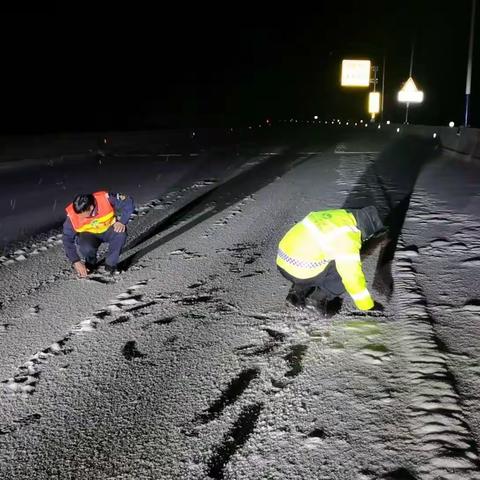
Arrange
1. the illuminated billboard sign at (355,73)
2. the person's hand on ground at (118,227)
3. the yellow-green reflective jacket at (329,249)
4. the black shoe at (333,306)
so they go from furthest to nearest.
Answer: the illuminated billboard sign at (355,73)
the person's hand on ground at (118,227)
the black shoe at (333,306)
the yellow-green reflective jacket at (329,249)

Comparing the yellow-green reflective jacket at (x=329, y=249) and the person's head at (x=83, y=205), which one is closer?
the yellow-green reflective jacket at (x=329, y=249)

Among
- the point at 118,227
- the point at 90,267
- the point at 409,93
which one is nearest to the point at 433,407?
the point at 118,227

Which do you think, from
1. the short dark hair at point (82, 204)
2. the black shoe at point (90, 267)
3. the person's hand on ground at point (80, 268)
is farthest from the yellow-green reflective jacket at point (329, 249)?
the black shoe at point (90, 267)

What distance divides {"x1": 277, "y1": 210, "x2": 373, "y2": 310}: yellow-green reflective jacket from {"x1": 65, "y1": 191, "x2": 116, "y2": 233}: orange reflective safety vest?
247 cm

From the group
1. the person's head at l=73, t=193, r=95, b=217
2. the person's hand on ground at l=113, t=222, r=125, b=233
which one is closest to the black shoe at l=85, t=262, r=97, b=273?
the person's hand on ground at l=113, t=222, r=125, b=233

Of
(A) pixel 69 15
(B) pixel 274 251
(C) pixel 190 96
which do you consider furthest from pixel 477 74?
(B) pixel 274 251

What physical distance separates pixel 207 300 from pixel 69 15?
59701mm

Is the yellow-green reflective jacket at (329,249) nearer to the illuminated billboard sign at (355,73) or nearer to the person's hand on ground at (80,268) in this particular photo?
the person's hand on ground at (80,268)

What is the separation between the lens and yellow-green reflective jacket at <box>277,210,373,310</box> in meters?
4.04

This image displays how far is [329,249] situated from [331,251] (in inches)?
0.9

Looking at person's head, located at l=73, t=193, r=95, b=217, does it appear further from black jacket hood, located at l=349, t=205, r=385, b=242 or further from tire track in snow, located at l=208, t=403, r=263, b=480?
tire track in snow, located at l=208, t=403, r=263, b=480

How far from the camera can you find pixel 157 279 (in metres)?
5.82

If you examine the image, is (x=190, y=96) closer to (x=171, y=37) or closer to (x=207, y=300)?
(x=171, y=37)

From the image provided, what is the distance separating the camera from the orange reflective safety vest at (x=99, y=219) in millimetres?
5812
